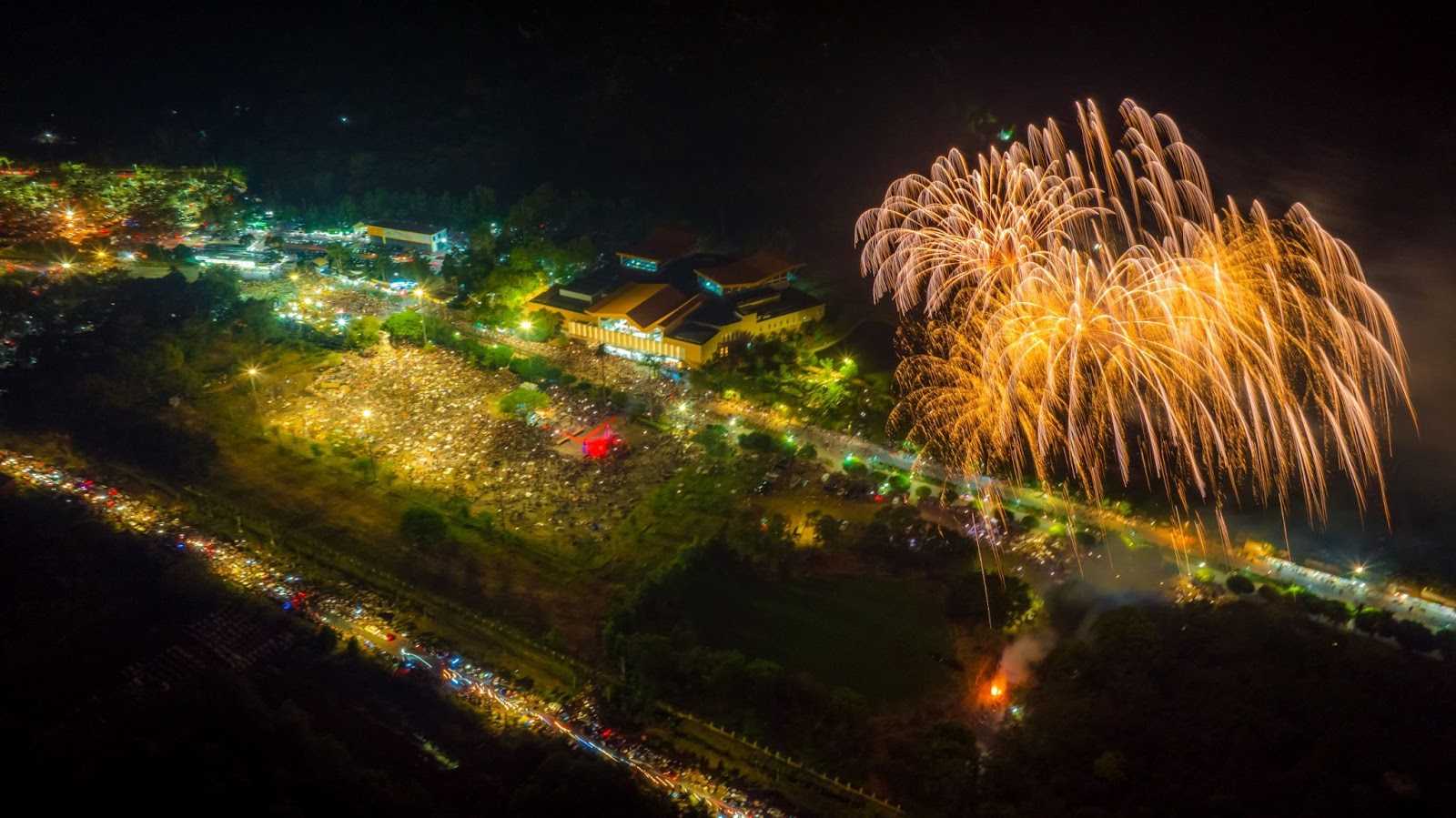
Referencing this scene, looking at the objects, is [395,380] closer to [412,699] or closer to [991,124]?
[412,699]

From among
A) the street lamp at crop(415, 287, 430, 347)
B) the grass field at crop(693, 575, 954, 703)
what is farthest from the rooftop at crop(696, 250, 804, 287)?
the grass field at crop(693, 575, 954, 703)

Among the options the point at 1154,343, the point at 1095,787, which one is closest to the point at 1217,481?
the point at 1154,343

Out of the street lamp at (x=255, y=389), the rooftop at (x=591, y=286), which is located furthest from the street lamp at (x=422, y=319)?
the street lamp at (x=255, y=389)

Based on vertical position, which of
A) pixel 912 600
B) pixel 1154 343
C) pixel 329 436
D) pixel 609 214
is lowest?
pixel 912 600

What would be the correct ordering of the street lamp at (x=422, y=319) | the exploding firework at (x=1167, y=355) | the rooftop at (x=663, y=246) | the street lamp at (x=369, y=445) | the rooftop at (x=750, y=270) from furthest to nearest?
1. the rooftop at (x=663, y=246)
2. the rooftop at (x=750, y=270)
3. the street lamp at (x=422, y=319)
4. the street lamp at (x=369, y=445)
5. the exploding firework at (x=1167, y=355)

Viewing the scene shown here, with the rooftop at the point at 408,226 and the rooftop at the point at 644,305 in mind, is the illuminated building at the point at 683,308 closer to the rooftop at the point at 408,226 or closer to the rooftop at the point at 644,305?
the rooftop at the point at 644,305

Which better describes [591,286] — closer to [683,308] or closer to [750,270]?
[683,308]

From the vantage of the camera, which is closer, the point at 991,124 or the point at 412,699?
the point at 412,699
